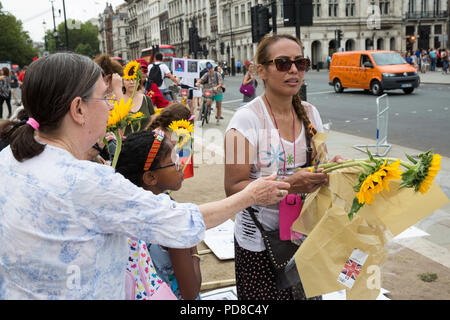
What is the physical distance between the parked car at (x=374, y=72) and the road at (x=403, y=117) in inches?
23.9

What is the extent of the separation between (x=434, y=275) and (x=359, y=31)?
193ft

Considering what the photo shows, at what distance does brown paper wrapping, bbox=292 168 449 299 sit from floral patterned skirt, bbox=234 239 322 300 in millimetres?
321

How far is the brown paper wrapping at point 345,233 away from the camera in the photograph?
68.8 inches

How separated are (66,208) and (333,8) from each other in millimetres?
60315

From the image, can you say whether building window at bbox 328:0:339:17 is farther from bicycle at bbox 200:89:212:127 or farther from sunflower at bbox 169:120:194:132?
sunflower at bbox 169:120:194:132

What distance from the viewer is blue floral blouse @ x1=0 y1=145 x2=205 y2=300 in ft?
3.83

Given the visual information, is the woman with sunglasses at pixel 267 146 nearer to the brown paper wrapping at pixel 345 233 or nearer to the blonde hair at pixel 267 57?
the blonde hair at pixel 267 57

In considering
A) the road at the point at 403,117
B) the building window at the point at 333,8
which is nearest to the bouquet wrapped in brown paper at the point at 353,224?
the road at the point at 403,117

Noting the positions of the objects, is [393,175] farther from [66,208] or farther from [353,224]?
[66,208]

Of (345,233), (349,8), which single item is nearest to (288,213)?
(345,233)

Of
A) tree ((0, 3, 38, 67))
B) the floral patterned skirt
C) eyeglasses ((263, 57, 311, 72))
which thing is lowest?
the floral patterned skirt

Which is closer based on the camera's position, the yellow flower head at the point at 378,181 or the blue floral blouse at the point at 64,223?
the blue floral blouse at the point at 64,223

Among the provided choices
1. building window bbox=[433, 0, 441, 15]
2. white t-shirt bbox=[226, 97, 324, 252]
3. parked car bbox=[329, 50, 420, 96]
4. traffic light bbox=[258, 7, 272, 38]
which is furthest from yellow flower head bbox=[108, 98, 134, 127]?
building window bbox=[433, 0, 441, 15]
